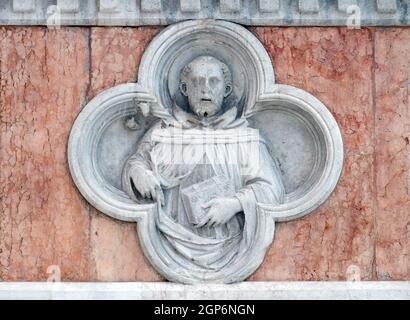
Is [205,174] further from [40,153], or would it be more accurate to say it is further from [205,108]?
[40,153]

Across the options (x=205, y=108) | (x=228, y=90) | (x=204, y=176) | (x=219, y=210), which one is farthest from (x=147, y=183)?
(x=228, y=90)

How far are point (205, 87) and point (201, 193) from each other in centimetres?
82

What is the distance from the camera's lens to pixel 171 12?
15570mm

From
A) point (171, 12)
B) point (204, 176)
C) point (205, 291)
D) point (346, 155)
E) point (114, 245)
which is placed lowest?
point (205, 291)

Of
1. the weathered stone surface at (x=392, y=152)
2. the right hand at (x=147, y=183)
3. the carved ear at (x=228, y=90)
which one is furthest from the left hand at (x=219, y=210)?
the weathered stone surface at (x=392, y=152)

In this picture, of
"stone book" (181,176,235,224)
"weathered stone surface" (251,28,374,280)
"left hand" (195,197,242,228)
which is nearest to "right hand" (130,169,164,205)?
"stone book" (181,176,235,224)

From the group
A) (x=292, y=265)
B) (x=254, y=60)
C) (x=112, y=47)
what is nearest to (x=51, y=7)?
(x=112, y=47)

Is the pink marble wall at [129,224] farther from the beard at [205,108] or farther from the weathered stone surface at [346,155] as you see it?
the beard at [205,108]

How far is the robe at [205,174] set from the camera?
1541cm

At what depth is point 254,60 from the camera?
15586mm

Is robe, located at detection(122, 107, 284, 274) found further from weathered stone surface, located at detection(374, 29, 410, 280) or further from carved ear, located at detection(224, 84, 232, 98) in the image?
weathered stone surface, located at detection(374, 29, 410, 280)

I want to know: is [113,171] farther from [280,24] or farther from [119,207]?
[280,24]

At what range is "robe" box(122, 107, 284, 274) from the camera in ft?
50.6

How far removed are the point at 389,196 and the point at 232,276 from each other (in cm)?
138
